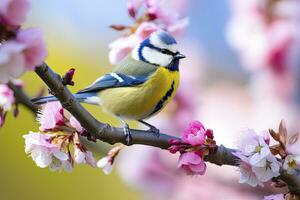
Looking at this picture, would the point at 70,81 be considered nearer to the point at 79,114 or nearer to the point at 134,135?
the point at 79,114

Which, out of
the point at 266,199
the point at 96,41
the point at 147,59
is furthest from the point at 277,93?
the point at 96,41

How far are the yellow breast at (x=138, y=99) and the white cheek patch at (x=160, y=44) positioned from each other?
0.22 feet

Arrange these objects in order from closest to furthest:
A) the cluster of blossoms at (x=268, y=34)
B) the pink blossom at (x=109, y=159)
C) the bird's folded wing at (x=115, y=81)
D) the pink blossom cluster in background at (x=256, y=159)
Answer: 1. the pink blossom cluster in background at (x=256, y=159)
2. the pink blossom at (x=109, y=159)
3. the bird's folded wing at (x=115, y=81)
4. the cluster of blossoms at (x=268, y=34)

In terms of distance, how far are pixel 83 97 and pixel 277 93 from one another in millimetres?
627

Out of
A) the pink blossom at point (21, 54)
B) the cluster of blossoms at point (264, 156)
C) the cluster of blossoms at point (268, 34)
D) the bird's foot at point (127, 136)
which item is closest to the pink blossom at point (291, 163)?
the cluster of blossoms at point (264, 156)

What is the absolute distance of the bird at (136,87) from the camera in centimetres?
122

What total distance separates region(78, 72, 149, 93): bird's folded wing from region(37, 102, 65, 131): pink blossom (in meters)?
0.30

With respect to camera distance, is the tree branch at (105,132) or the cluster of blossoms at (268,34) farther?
the cluster of blossoms at (268,34)

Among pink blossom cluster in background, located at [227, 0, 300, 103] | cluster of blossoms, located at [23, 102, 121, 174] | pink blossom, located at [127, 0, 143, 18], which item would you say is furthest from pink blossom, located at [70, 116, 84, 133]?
pink blossom cluster in background, located at [227, 0, 300, 103]

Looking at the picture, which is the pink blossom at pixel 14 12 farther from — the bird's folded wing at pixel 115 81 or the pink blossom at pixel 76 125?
the bird's folded wing at pixel 115 81

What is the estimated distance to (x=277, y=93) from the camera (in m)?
1.63

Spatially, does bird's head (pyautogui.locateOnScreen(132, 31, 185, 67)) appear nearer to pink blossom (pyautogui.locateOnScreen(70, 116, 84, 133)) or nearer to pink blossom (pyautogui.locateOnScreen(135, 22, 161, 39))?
pink blossom (pyautogui.locateOnScreen(135, 22, 161, 39))


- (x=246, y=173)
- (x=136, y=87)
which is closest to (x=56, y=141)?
(x=246, y=173)

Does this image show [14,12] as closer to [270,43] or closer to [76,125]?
[76,125]
